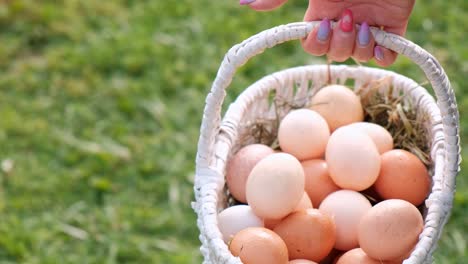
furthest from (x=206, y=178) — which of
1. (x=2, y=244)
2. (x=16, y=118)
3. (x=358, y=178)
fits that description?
(x=16, y=118)

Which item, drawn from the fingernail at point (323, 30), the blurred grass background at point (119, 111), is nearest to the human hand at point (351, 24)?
the fingernail at point (323, 30)

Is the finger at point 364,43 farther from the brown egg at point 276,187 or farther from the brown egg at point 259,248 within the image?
the brown egg at point 259,248

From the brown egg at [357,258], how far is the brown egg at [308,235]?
0.11 feet

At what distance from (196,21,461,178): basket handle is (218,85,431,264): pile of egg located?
0.12 m

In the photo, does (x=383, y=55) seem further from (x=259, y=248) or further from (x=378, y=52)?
(x=259, y=248)

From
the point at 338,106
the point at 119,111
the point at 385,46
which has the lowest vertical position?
the point at 385,46

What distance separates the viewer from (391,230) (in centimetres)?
121

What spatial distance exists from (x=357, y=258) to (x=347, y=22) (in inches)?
15.4

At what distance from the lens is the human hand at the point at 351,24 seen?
1.18 m

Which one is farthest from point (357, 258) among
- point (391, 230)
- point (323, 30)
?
point (323, 30)

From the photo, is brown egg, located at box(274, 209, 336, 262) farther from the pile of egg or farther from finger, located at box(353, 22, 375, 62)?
finger, located at box(353, 22, 375, 62)

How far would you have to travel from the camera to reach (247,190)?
1296mm

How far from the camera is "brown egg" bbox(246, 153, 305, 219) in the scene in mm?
1255

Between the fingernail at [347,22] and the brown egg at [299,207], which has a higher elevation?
the fingernail at [347,22]
